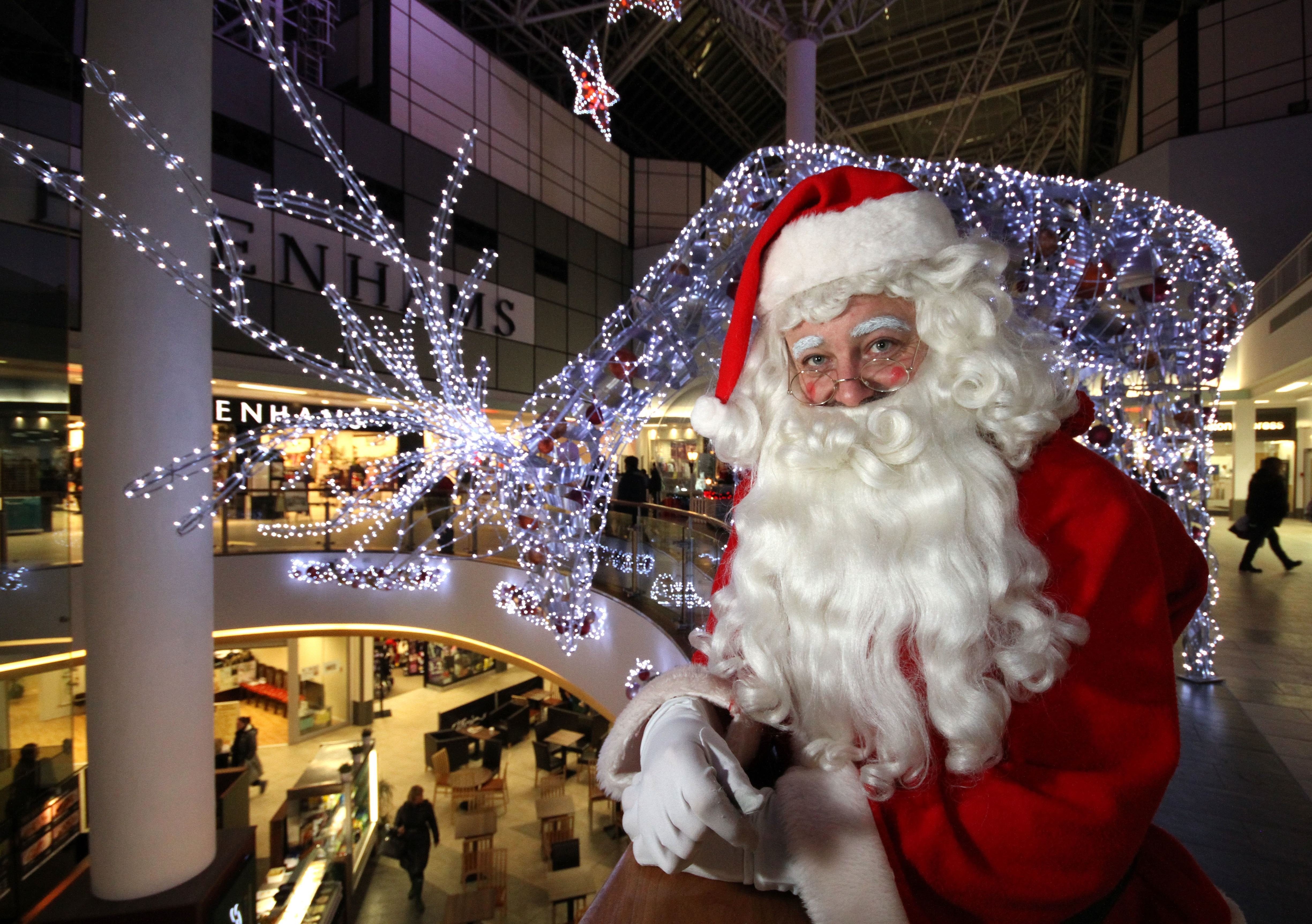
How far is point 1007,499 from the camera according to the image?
0.87 meters

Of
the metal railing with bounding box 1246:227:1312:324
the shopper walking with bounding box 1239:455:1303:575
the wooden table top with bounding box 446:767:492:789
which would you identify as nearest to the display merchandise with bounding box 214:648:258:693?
the wooden table top with bounding box 446:767:492:789

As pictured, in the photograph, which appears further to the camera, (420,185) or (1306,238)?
(420,185)

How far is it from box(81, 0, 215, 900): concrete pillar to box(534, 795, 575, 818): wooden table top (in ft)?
17.3

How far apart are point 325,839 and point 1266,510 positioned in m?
11.0

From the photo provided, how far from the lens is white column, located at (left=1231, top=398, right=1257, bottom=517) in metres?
12.0

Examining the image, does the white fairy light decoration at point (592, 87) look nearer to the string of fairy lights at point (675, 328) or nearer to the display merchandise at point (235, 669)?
the string of fairy lights at point (675, 328)

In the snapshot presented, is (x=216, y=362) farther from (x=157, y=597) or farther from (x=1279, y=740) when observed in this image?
(x=1279, y=740)

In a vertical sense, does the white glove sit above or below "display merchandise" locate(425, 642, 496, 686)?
above

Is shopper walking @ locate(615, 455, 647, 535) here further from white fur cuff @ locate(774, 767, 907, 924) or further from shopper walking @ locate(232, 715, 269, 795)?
white fur cuff @ locate(774, 767, 907, 924)

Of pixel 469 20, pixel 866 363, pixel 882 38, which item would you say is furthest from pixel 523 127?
pixel 866 363

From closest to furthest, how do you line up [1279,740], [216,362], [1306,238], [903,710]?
[903,710]
[1279,740]
[1306,238]
[216,362]

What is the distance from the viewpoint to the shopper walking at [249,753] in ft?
28.6

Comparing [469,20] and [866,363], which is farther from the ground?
[469,20]

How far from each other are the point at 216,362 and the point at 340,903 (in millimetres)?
7373
